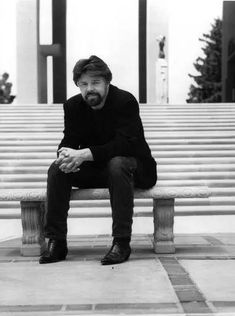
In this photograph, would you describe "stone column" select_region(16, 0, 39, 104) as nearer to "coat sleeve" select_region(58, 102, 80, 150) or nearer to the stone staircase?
the stone staircase

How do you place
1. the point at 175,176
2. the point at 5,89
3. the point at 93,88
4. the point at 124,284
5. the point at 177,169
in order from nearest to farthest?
the point at 124,284 → the point at 93,88 → the point at 175,176 → the point at 177,169 → the point at 5,89

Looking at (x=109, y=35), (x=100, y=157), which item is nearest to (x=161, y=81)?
(x=109, y=35)

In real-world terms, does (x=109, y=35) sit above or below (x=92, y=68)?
above

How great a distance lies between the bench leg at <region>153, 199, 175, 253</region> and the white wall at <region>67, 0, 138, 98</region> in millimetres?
20626

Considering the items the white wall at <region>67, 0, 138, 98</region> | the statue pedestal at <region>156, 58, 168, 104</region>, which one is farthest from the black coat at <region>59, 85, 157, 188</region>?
the white wall at <region>67, 0, 138, 98</region>

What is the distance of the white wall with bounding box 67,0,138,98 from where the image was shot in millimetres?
24033

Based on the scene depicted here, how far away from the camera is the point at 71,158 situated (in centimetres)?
358

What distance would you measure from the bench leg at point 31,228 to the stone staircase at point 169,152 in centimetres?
208

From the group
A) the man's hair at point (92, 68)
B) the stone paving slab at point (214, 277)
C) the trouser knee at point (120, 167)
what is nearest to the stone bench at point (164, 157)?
the trouser knee at point (120, 167)

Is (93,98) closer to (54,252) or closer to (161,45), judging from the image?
(54,252)

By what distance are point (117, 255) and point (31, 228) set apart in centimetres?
66

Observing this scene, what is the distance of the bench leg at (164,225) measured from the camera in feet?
13.0

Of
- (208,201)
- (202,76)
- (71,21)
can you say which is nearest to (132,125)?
(208,201)

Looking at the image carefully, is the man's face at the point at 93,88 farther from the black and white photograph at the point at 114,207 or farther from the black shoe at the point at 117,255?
the black shoe at the point at 117,255
